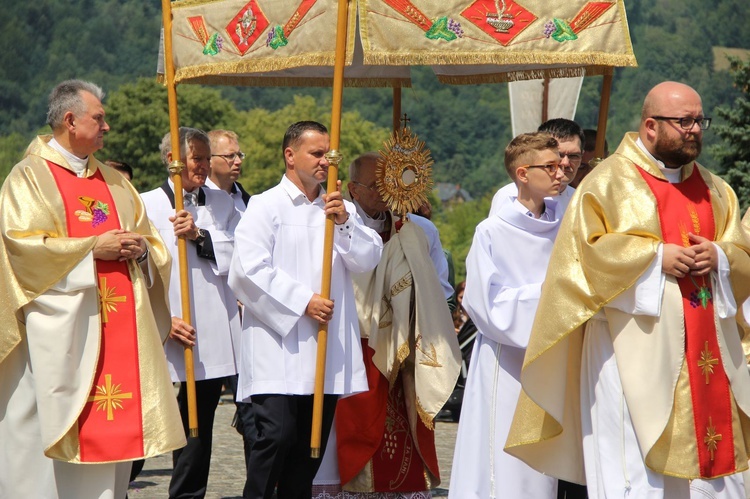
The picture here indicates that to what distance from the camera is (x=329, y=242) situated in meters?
6.15

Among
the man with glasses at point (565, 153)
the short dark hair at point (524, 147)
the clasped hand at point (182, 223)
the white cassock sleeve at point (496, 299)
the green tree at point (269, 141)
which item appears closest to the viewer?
the white cassock sleeve at point (496, 299)

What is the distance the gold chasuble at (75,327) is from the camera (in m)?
5.75

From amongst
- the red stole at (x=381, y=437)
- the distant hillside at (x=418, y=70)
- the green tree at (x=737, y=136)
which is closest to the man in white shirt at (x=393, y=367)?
the red stole at (x=381, y=437)

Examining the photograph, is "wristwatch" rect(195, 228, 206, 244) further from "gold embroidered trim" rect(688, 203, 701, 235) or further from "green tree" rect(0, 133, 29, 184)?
"green tree" rect(0, 133, 29, 184)

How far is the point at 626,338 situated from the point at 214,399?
2.78m

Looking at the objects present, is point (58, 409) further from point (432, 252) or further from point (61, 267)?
point (432, 252)

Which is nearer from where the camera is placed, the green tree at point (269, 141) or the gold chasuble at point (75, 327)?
the gold chasuble at point (75, 327)

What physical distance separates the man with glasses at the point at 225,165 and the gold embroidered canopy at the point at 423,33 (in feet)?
3.46

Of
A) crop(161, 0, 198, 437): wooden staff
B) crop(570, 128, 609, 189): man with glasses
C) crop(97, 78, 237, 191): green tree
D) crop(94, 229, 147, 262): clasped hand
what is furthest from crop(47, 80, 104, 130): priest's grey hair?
crop(97, 78, 237, 191): green tree

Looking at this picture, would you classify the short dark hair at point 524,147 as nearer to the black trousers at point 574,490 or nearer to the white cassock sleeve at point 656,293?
the white cassock sleeve at point 656,293

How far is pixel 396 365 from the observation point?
23.0 feet

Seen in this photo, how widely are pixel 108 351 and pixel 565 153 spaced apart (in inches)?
107

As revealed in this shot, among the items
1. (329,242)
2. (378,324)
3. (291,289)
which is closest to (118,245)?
(291,289)

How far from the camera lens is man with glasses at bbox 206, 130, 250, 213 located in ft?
24.8
